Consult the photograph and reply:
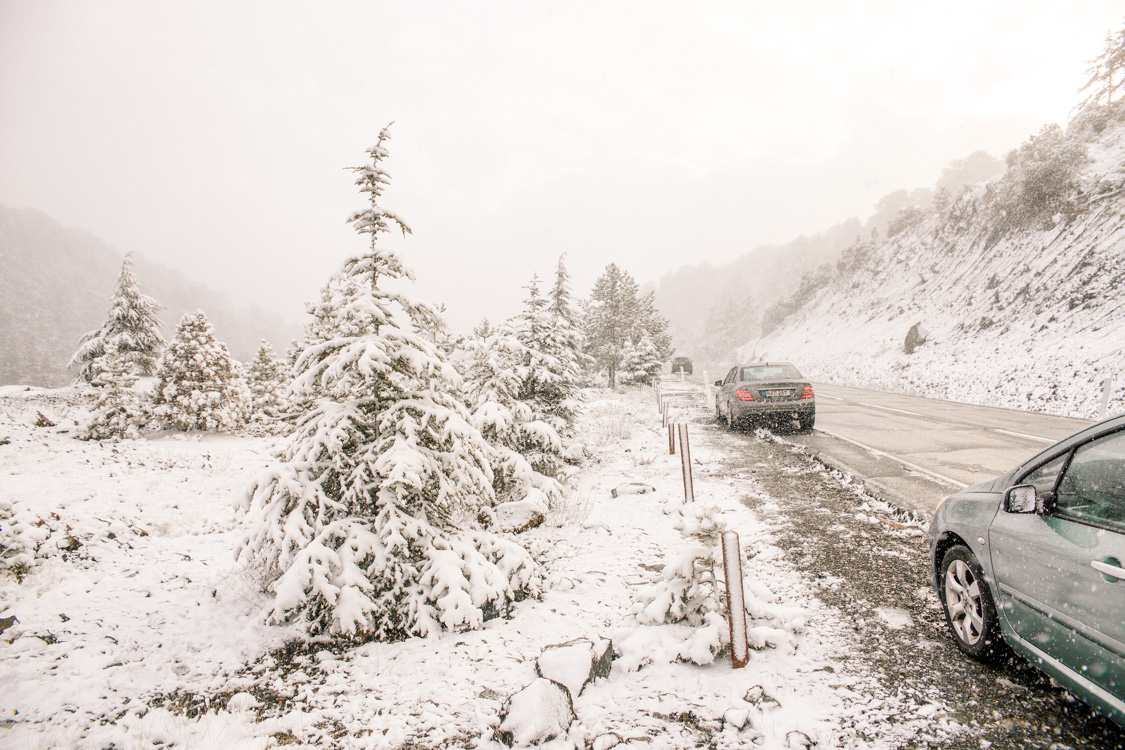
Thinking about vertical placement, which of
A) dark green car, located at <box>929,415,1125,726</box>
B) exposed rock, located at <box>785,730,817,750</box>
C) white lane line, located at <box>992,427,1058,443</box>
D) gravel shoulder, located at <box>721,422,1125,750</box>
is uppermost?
dark green car, located at <box>929,415,1125,726</box>

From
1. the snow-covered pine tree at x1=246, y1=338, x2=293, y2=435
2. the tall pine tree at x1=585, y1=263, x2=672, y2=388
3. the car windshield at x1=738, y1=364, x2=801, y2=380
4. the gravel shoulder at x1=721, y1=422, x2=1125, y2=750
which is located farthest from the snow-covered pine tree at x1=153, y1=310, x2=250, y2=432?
the tall pine tree at x1=585, y1=263, x2=672, y2=388

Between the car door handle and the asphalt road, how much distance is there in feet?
14.2

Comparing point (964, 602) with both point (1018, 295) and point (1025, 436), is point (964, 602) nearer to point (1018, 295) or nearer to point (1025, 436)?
point (1025, 436)

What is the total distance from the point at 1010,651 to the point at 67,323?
139 meters

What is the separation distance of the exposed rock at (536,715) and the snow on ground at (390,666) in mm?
109

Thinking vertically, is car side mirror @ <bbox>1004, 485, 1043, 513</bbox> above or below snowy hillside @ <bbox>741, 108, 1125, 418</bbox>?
below

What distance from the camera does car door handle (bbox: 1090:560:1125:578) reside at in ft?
6.66

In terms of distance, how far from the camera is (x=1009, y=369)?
1764 centimetres

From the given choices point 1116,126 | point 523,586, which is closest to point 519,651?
point 523,586

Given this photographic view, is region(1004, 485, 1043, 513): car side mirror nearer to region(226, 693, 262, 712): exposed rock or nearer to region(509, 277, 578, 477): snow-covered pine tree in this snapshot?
region(226, 693, 262, 712): exposed rock

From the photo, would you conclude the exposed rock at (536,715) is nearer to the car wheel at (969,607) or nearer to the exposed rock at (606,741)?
the exposed rock at (606,741)

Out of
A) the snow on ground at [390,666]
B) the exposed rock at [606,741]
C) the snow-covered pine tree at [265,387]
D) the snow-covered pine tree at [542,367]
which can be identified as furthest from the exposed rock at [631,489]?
the snow-covered pine tree at [265,387]

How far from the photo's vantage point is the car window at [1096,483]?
7.81 feet

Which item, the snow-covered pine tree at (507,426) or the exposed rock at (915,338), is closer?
the snow-covered pine tree at (507,426)
